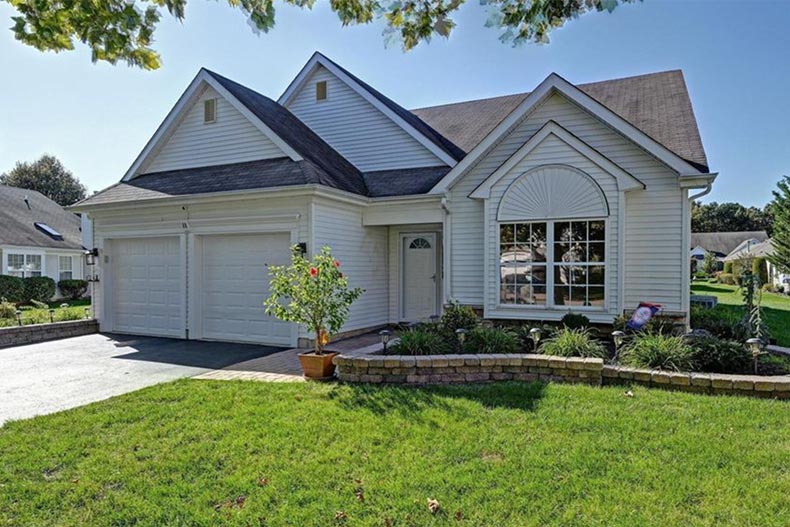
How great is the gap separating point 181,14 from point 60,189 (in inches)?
2002

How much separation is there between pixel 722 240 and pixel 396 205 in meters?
71.0

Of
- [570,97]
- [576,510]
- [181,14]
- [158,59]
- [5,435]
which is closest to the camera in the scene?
[576,510]

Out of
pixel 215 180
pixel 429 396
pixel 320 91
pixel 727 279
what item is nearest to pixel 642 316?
pixel 429 396

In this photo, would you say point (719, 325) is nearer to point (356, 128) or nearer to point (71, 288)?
point (356, 128)

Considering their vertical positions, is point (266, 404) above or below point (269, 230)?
below

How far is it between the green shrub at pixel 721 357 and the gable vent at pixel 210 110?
11.1 metres

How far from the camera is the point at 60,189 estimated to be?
45.1 m

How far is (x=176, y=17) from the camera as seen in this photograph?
378 centimetres

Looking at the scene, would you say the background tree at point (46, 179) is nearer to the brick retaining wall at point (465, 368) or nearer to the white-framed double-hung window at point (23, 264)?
the white-framed double-hung window at point (23, 264)

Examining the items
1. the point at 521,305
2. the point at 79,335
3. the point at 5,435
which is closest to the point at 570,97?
the point at 521,305

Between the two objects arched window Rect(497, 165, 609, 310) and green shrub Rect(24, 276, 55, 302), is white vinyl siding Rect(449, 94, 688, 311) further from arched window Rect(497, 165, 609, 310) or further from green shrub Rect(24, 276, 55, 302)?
green shrub Rect(24, 276, 55, 302)

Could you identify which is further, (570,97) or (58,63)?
(570,97)

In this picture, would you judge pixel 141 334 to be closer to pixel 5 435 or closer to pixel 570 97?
pixel 5 435

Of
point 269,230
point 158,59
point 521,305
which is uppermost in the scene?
point 158,59
